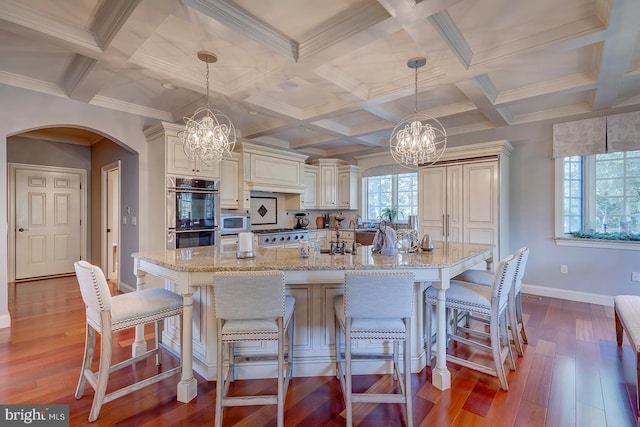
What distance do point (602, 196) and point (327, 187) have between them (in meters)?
4.14

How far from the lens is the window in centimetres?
568

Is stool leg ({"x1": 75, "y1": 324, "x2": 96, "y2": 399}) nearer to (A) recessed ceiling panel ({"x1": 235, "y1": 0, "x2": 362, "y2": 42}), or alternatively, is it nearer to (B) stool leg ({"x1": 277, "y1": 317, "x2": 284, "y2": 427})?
(B) stool leg ({"x1": 277, "y1": 317, "x2": 284, "y2": 427})

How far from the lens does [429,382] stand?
87.2 inches

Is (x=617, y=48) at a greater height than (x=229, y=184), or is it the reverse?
(x=617, y=48)

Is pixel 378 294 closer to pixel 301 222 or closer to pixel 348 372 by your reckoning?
pixel 348 372

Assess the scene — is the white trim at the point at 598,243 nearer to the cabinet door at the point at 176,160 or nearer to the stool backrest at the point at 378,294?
the stool backrest at the point at 378,294

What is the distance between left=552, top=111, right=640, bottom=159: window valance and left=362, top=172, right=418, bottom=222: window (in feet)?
7.02

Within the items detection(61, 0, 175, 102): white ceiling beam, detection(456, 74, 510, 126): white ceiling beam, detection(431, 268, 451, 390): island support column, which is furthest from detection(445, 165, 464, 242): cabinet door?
detection(61, 0, 175, 102): white ceiling beam

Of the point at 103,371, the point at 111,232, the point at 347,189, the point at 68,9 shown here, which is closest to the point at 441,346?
the point at 103,371

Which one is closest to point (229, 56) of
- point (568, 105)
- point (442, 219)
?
point (442, 219)

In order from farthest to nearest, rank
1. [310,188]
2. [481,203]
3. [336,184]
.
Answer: [336,184] < [310,188] < [481,203]

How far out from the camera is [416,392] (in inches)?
82.7

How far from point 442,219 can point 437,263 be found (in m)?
2.87

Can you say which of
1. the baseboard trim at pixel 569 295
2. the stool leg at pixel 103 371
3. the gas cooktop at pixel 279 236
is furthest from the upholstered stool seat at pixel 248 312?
the baseboard trim at pixel 569 295
